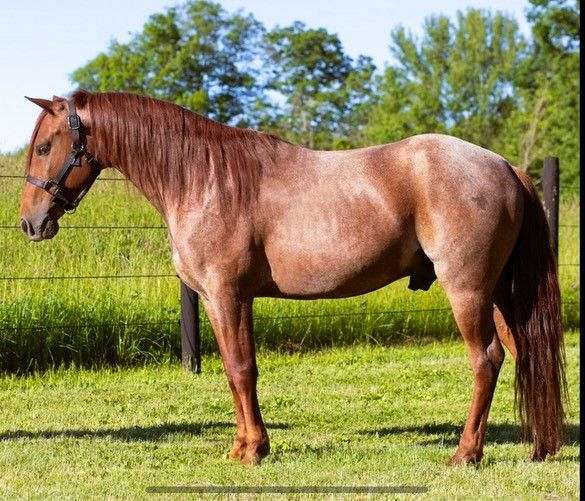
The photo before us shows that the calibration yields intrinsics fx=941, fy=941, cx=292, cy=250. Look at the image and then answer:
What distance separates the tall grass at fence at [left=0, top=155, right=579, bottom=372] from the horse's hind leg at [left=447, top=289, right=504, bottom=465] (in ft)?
14.4

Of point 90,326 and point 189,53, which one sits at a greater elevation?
point 189,53

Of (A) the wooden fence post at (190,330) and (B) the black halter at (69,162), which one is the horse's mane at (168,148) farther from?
A: (A) the wooden fence post at (190,330)

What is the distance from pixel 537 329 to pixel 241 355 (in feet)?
4.82

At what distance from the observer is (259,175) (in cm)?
470

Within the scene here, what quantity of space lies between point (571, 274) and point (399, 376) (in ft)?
17.4

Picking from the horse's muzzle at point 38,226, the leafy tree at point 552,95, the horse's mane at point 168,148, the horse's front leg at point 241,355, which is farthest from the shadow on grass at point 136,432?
the leafy tree at point 552,95

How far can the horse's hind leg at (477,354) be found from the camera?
4477 millimetres

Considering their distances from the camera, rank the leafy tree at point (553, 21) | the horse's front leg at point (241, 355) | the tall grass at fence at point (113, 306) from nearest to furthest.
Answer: the horse's front leg at point (241, 355) → the tall grass at fence at point (113, 306) → the leafy tree at point (553, 21)

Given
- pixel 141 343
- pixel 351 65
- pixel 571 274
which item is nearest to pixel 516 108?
pixel 351 65

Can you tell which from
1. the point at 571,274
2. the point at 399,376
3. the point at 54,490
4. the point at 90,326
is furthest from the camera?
the point at 571,274

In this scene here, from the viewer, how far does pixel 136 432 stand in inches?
221

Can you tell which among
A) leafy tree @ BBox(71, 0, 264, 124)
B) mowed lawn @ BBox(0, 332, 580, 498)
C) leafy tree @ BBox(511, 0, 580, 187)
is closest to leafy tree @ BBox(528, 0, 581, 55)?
leafy tree @ BBox(511, 0, 580, 187)

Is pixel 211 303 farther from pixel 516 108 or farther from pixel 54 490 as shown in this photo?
pixel 516 108

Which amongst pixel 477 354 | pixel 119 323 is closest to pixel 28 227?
pixel 477 354
